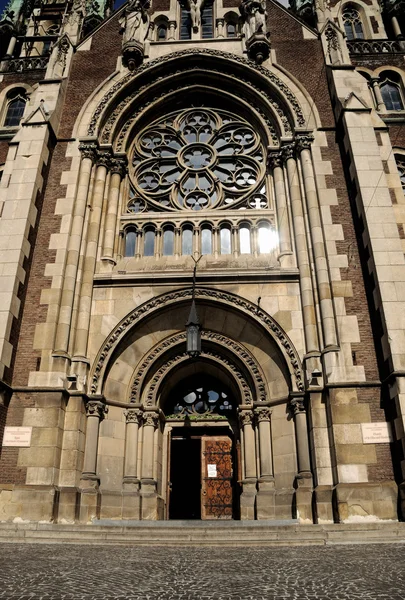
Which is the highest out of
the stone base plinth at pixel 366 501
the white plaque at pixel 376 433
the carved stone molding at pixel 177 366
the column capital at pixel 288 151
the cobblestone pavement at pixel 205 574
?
the column capital at pixel 288 151

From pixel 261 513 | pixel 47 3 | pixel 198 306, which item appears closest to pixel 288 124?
pixel 198 306

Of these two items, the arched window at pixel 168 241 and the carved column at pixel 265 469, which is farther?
the arched window at pixel 168 241

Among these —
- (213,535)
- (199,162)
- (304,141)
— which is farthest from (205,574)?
(199,162)

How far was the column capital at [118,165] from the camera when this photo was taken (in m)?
16.5

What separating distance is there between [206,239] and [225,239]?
24.8 inches

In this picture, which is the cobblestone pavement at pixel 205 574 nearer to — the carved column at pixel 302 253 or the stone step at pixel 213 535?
the stone step at pixel 213 535

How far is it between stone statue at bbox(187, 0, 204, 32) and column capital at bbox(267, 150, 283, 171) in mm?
7028

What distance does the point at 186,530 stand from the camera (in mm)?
8977

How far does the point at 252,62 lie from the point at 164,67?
10.9 ft

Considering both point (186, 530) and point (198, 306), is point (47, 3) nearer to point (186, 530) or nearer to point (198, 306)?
point (198, 306)

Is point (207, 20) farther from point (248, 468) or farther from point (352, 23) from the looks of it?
point (248, 468)

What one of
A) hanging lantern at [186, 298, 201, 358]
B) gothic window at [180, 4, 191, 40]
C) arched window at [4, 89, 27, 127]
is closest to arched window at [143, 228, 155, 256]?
hanging lantern at [186, 298, 201, 358]

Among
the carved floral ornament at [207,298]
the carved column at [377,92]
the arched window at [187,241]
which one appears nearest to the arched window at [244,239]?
the arched window at [187,241]

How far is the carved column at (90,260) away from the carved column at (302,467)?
19.4ft
